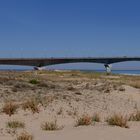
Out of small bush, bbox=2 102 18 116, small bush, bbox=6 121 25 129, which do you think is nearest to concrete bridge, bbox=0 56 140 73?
small bush, bbox=2 102 18 116

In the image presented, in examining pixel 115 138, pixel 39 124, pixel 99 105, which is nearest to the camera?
pixel 115 138

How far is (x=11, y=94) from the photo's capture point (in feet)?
76.5

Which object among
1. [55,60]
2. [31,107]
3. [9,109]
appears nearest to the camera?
[9,109]

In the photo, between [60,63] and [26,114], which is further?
[60,63]

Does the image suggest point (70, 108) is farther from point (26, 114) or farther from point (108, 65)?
point (108, 65)

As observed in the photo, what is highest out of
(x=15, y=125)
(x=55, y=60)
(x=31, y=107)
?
(x=55, y=60)

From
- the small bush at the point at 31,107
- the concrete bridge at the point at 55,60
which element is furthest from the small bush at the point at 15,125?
the concrete bridge at the point at 55,60

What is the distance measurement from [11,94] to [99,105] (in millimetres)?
5343

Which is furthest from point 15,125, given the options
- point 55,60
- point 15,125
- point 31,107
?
point 55,60

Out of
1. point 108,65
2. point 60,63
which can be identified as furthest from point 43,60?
point 108,65

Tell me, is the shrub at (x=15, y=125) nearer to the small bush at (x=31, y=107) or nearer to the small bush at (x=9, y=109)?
the small bush at (x=9, y=109)

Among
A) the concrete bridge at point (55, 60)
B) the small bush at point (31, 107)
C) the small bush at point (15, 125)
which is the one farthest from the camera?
the concrete bridge at point (55, 60)

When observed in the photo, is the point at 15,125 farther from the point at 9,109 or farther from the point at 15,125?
the point at 9,109

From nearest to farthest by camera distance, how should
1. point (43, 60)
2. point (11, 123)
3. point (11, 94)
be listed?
1. point (11, 123)
2. point (11, 94)
3. point (43, 60)
